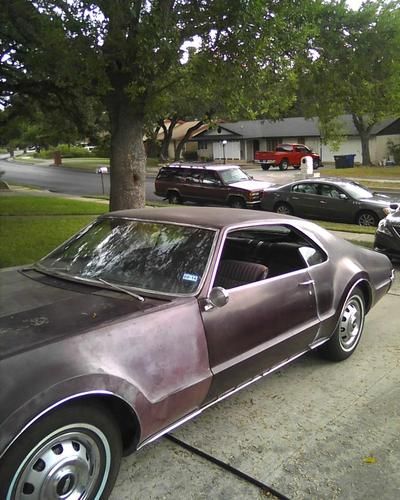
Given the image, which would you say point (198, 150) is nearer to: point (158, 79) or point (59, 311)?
point (158, 79)

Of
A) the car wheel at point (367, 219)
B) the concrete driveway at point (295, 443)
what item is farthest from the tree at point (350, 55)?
the concrete driveway at point (295, 443)

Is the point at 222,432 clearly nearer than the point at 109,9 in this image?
Yes

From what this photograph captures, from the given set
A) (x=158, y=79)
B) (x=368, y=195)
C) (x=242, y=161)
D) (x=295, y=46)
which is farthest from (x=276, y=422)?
(x=242, y=161)

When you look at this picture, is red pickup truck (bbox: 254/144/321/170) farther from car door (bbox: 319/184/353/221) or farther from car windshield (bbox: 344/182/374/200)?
car door (bbox: 319/184/353/221)

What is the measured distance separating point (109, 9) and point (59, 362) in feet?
18.9

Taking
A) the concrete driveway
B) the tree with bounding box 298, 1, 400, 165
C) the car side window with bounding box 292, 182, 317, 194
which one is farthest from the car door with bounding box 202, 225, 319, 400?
the car side window with bounding box 292, 182, 317, 194

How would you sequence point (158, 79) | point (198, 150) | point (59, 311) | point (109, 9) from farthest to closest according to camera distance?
point (198, 150), point (158, 79), point (109, 9), point (59, 311)

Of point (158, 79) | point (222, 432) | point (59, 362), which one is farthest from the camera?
point (158, 79)

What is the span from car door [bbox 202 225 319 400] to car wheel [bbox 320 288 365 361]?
0.48 meters

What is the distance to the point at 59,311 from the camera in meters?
2.90

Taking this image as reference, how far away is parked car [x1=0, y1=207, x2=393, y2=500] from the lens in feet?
7.73

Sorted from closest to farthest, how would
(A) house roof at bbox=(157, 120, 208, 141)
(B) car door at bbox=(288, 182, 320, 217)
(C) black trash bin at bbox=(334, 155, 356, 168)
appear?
1. (B) car door at bbox=(288, 182, 320, 217)
2. (C) black trash bin at bbox=(334, 155, 356, 168)
3. (A) house roof at bbox=(157, 120, 208, 141)

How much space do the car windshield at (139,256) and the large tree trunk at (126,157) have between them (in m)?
4.76

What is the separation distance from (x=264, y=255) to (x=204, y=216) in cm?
92
